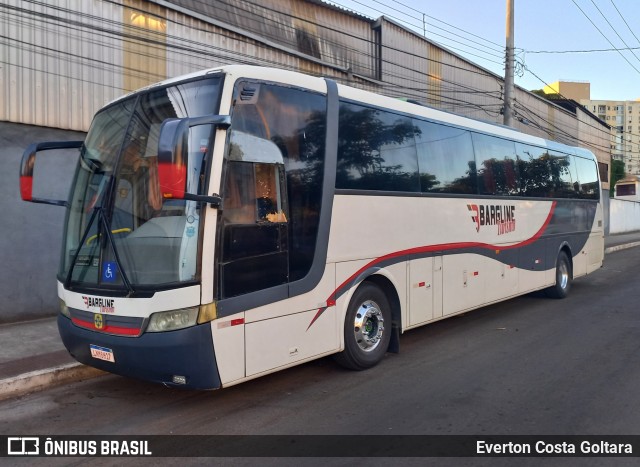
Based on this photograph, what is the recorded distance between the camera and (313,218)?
5.86m

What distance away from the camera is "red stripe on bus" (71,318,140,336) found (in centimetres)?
489

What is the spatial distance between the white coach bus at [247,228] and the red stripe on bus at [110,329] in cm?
2

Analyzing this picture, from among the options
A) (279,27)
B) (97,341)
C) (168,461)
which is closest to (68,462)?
(168,461)

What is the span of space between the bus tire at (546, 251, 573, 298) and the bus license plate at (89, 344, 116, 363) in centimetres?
976

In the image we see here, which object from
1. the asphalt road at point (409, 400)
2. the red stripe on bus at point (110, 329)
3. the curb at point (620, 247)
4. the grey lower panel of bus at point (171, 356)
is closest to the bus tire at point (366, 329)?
the asphalt road at point (409, 400)

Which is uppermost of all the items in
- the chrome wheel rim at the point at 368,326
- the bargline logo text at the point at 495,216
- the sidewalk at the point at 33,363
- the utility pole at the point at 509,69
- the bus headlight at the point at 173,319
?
the utility pole at the point at 509,69

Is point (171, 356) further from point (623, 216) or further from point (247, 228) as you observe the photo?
point (623, 216)

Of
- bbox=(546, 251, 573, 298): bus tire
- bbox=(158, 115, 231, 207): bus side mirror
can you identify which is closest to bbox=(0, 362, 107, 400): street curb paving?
bbox=(158, 115, 231, 207): bus side mirror

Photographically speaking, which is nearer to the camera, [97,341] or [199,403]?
[97,341]

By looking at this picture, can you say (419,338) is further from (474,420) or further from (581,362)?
(474,420)

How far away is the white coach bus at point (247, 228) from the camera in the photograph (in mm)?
4781

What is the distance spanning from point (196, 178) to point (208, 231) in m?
0.47

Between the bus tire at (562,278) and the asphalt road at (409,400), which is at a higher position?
the bus tire at (562,278)

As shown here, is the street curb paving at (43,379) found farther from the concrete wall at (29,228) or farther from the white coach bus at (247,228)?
the concrete wall at (29,228)
